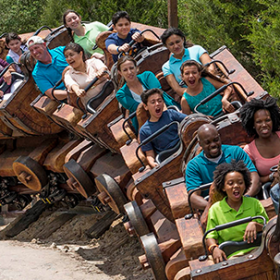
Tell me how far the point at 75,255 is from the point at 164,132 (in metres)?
2.91

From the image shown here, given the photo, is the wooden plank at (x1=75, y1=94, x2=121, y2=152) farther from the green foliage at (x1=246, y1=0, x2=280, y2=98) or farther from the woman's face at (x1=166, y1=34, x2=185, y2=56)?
the green foliage at (x1=246, y1=0, x2=280, y2=98)

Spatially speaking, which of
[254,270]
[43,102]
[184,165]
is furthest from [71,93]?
[254,270]

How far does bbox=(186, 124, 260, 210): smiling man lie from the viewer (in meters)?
4.29

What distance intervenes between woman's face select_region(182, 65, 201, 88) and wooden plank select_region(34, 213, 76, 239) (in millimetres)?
4956

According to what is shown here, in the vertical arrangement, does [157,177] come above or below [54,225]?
above

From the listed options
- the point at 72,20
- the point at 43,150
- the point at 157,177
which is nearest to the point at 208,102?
the point at 157,177

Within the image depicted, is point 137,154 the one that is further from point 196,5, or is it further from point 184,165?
point 196,5

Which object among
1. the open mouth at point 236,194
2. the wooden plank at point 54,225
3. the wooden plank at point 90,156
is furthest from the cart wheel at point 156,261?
the wooden plank at point 54,225

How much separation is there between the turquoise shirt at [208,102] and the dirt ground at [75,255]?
1.87m

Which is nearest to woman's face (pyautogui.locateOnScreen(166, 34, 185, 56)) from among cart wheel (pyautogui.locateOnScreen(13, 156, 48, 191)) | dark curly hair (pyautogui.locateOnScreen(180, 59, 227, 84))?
dark curly hair (pyautogui.locateOnScreen(180, 59, 227, 84))

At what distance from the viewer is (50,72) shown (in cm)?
775

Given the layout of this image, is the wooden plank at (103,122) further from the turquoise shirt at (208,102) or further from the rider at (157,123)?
the turquoise shirt at (208,102)

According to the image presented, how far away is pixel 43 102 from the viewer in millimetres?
8117

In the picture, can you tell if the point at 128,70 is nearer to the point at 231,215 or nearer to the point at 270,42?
the point at 231,215
